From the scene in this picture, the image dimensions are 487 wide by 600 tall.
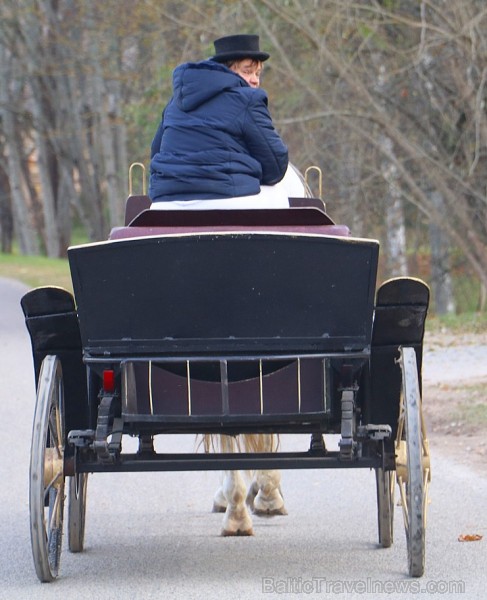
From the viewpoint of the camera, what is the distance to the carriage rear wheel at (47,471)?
16.3 feet

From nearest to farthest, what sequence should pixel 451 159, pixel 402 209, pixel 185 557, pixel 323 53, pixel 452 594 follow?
1. pixel 452 594
2. pixel 185 557
3. pixel 323 53
4. pixel 451 159
5. pixel 402 209

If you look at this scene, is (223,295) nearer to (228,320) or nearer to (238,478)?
(228,320)

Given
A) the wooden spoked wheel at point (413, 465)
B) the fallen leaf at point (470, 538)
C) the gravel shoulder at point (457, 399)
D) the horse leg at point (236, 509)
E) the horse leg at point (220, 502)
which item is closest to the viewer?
the wooden spoked wheel at point (413, 465)

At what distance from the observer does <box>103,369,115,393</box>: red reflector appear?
5176 millimetres

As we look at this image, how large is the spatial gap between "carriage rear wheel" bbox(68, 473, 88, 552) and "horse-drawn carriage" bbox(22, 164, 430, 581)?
1.35 ft

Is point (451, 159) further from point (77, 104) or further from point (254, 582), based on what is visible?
point (77, 104)

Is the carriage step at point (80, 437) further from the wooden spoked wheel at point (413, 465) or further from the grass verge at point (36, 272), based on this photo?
the grass verge at point (36, 272)

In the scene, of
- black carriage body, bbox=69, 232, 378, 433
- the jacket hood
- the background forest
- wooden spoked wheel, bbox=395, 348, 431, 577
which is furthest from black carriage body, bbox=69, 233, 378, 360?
the background forest

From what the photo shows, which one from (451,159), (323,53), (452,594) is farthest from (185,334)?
(451,159)

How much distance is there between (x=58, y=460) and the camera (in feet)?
17.3

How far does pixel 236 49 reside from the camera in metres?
6.27

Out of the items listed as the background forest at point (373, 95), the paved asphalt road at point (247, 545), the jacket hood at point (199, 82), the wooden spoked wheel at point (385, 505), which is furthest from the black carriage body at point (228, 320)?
the background forest at point (373, 95)

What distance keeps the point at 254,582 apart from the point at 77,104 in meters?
27.5

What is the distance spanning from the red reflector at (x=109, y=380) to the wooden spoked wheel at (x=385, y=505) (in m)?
1.28
